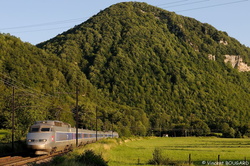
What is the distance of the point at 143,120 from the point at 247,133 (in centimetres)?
5896

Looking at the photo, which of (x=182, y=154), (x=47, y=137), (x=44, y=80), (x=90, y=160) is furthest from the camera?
(x=44, y=80)

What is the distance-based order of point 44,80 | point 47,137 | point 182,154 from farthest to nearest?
point 44,80
point 182,154
point 47,137

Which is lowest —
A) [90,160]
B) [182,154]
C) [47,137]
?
[182,154]

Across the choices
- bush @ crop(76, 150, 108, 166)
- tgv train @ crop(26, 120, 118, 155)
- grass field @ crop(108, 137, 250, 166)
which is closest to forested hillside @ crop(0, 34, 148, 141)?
grass field @ crop(108, 137, 250, 166)

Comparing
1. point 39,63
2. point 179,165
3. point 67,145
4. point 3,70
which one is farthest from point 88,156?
point 39,63

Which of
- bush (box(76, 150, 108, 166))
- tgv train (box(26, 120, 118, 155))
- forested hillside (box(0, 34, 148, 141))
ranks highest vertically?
forested hillside (box(0, 34, 148, 141))

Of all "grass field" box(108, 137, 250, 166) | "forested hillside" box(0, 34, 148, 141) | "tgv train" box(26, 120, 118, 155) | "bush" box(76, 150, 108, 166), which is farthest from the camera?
"forested hillside" box(0, 34, 148, 141)

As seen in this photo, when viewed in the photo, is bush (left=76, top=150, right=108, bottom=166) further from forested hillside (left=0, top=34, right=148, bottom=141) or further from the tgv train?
forested hillside (left=0, top=34, right=148, bottom=141)

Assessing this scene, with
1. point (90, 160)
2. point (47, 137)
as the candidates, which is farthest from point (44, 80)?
point (90, 160)

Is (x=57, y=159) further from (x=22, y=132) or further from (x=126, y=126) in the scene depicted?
(x=126, y=126)

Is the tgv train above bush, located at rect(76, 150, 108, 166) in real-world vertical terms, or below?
above

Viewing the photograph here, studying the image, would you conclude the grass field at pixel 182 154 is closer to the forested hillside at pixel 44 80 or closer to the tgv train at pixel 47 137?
the tgv train at pixel 47 137

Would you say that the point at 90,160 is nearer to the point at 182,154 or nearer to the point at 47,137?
the point at 47,137

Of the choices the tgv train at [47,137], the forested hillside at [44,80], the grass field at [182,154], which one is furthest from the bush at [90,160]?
the forested hillside at [44,80]
